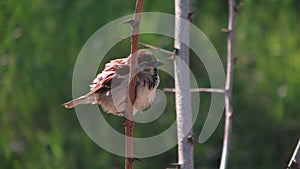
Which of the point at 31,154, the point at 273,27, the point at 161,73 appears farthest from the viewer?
the point at 273,27

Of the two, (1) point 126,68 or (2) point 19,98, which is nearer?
(1) point 126,68

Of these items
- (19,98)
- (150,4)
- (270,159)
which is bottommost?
(270,159)

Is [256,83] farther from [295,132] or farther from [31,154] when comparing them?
[31,154]

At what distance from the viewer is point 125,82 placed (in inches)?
101

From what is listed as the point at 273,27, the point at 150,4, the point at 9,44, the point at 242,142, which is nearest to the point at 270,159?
the point at 242,142

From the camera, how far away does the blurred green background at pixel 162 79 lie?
433cm

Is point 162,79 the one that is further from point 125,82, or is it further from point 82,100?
point 125,82

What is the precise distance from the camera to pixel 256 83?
463 cm

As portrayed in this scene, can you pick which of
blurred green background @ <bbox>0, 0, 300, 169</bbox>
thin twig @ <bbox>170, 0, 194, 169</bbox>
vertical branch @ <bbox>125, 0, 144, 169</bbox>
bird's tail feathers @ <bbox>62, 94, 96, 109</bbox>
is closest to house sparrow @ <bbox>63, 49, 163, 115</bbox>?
bird's tail feathers @ <bbox>62, 94, 96, 109</bbox>

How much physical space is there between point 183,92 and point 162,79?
7.43 feet

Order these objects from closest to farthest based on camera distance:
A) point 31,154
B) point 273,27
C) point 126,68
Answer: point 126,68 < point 31,154 < point 273,27

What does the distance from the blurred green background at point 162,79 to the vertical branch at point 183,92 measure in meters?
2.12

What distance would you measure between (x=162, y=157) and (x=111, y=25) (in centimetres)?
103

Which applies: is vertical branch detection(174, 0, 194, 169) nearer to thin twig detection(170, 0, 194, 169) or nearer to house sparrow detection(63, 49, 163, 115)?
thin twig detection(170, 0, 194, 169)
